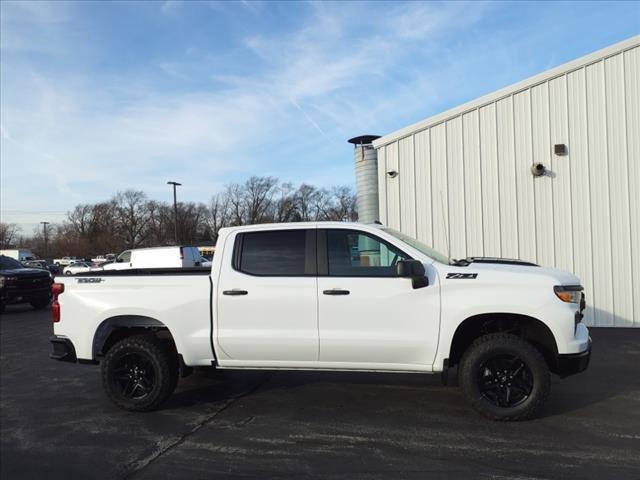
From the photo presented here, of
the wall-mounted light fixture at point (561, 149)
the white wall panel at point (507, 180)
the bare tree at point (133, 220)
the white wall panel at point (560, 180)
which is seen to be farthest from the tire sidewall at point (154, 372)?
the bare tree at point (133, 220)

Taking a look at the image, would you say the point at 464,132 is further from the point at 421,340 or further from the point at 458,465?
the point at 458,465

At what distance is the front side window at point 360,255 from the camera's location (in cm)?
501

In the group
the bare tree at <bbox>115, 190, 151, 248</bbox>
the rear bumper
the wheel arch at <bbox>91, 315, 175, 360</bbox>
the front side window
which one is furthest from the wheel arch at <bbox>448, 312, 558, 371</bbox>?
the bare tree at <bbox>115, 190, 151, 248</bbox>

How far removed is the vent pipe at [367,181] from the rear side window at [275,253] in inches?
311

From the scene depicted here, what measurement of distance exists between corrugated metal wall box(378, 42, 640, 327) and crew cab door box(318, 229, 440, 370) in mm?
5812

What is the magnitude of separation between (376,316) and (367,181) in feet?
28.4

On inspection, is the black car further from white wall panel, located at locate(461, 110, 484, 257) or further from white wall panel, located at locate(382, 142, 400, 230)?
white wall panel, located at locate(461, 110, 484, 257)

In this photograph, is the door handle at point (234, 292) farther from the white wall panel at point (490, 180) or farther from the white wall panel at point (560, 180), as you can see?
the white wall panel at point (560, 180)

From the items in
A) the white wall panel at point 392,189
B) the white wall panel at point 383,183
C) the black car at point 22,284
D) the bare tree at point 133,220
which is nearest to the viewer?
the white wall panel at point 392,189

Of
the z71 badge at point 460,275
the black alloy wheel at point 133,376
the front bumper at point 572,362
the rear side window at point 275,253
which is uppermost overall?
the rear side window at point 275,253

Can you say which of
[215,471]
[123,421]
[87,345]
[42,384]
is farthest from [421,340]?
[42,384]

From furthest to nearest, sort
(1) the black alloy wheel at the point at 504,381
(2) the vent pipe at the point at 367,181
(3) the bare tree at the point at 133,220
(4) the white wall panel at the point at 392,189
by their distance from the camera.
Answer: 1. (3) the bare tree at the point at 133,220
2. (2) the vent pipe at the point at 367,181
3. (4) the white wall panel at the point at 392,189
4. (1) the black alloy wheel at the point at 504,381

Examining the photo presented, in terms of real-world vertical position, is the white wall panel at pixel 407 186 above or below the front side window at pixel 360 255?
above

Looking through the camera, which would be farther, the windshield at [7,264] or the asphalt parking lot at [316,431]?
the windshield at [7,264]
